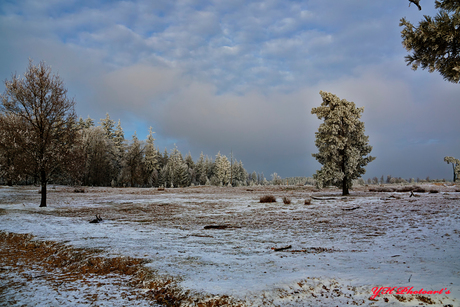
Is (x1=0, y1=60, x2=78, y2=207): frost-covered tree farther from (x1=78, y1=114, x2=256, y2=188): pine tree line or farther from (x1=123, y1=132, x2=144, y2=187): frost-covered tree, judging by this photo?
(x1=123, y1=132, x2=144, y2=187): frost-covered tree

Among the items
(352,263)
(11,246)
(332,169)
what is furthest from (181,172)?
(352,263)

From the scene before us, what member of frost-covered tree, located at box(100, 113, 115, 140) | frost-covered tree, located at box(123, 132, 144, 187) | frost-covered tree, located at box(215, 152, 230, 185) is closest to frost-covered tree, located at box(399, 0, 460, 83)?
frost-covered tree, located at box(123, 132, 144, 187)

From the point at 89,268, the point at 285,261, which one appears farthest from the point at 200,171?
the point at 285,261

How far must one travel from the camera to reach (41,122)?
1659 centimetres

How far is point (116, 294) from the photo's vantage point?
14.4ft

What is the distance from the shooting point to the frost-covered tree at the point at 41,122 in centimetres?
1611

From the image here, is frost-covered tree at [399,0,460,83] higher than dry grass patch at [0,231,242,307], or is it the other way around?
frost-covered tree at [399,0,460,83]

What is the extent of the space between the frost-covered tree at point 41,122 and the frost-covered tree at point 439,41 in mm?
19602

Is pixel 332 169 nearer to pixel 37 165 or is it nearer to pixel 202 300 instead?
pixel 202 300

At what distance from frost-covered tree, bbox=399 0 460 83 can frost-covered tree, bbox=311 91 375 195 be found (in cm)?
1871

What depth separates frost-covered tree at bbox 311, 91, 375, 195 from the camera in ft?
76.7

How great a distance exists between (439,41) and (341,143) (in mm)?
19199

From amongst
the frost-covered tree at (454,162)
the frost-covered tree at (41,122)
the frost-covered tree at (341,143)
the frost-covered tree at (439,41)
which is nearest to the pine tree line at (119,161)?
the frost-covered tree at (41,122)

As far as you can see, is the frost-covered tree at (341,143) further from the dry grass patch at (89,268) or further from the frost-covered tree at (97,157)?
the frost-covered tree at (97,157)
